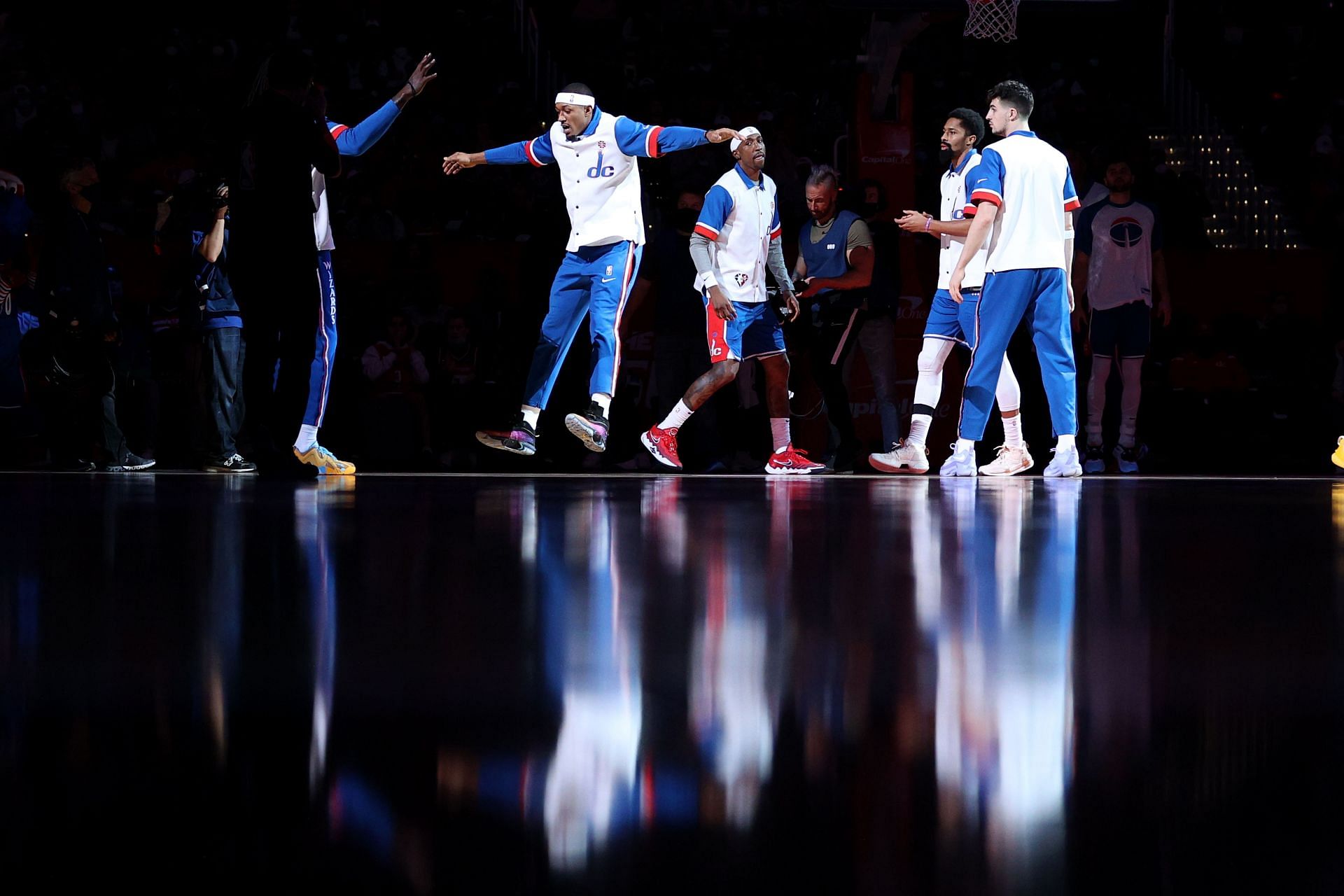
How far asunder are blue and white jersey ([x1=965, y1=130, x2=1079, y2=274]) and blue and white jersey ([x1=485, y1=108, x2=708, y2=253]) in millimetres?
1518

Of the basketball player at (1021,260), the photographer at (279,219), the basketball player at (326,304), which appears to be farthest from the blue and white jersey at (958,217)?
the photographer at (279,219)

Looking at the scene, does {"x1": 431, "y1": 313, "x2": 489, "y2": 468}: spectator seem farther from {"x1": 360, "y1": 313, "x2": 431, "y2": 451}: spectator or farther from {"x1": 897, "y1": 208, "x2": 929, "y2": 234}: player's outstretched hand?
{"x1": 897, "y1": 208, "x2": 929, "y2": 234}: player's outstretched hand

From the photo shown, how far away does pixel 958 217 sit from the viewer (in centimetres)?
720

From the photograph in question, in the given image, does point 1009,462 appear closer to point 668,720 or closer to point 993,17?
point 993,17

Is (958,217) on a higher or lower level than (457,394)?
higher

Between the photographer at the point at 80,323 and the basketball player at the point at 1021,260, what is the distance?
460cm

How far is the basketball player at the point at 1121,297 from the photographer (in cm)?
845

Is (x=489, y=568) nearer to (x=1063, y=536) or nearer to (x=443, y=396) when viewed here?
(x=1063, y=536)

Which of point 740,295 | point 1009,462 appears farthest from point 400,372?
point 1009,462

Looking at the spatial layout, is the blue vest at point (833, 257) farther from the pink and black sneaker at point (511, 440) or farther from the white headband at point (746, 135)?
the pink and black sneaker at point (511, 440)

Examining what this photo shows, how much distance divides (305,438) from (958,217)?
361 cm

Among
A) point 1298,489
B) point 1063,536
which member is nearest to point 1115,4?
point 1298,489

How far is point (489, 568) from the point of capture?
2570 millimetres

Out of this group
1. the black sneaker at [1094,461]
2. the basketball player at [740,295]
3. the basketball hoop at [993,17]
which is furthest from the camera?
the basketball hoop at [993,17]
